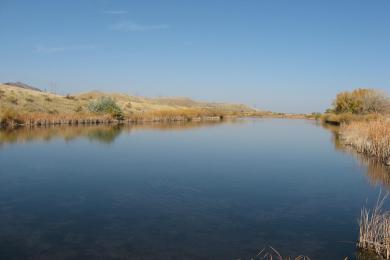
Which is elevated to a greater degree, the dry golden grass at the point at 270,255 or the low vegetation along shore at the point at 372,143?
the low vegetation along shore at the point at 372,143

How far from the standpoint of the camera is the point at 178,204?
887 cm

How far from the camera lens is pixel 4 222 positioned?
23.7 feet

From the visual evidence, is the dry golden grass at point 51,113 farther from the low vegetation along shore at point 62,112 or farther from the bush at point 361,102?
the bush at point 361,102

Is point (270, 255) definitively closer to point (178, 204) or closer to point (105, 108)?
point (178, 204)

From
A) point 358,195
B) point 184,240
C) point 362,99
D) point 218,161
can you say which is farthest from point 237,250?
point 362,99

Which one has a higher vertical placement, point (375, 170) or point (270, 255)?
point (375, 170)

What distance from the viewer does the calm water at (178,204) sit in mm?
6285

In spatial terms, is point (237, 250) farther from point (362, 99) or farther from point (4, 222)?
point (362, 99)

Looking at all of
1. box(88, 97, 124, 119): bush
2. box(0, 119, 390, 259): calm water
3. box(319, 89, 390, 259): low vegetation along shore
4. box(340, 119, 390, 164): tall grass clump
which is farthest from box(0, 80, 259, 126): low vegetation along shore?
box(340, 119, 390, 164): tall grass clump

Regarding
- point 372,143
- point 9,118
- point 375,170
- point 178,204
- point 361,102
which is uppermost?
Result: point 361,102

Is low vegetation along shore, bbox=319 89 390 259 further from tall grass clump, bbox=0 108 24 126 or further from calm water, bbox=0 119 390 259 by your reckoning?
tall grass clump, bbox=0 108 24 126

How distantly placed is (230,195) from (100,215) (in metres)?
3.49

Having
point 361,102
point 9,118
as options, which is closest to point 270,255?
point 9,118

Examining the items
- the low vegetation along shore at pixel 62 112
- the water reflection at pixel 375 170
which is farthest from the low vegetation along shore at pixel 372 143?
the low vegetation along shore at pixel 62 112
